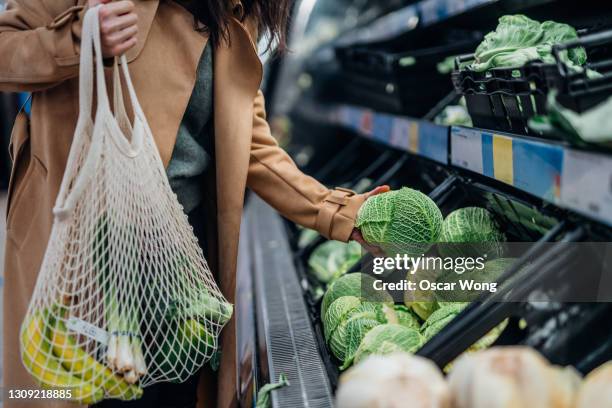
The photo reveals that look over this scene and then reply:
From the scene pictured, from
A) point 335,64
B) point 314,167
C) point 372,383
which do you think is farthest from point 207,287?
point 335,64

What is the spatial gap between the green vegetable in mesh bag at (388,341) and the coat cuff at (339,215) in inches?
12.7

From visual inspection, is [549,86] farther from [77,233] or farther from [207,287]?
[77,233]

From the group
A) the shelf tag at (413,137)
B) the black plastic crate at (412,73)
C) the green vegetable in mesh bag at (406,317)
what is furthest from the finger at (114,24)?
the black plastic crate at (412,73)

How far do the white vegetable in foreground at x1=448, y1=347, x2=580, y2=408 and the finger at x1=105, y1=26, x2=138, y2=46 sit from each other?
1.00 meters

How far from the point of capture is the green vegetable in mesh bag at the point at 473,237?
207 centimetres

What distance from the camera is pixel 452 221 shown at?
2.14 meters

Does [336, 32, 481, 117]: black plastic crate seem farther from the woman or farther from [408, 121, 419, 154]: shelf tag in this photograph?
the woman

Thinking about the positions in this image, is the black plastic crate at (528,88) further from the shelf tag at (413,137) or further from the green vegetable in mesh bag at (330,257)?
the green vegetable in mesh bag at (330,257)

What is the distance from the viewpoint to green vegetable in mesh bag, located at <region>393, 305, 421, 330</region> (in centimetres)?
209

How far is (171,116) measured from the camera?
175 centimetres

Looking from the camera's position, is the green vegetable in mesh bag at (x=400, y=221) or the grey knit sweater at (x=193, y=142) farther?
the green vegetable in mesh bag at (x=400, y=221)

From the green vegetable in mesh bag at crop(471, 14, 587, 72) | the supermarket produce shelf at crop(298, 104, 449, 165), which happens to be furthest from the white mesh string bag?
the supermarket produce shelf at crop(298, 104, 449, 165)

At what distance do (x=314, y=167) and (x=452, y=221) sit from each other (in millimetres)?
3128

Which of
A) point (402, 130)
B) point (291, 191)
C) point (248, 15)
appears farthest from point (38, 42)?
point (402, 130)
